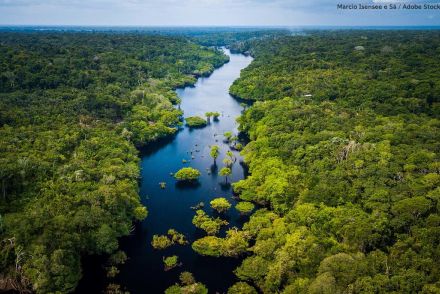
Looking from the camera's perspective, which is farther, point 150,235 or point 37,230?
point 150,235

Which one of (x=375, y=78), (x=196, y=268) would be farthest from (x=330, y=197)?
(x=375, y=78)

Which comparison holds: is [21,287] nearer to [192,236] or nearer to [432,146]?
[192,236]

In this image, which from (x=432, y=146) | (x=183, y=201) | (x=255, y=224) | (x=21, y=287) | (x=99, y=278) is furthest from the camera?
(x=183, y=201)

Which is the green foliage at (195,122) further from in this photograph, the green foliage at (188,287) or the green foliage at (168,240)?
the green foliage at (188,287)

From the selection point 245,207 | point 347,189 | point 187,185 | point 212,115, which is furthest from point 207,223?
point 212,115

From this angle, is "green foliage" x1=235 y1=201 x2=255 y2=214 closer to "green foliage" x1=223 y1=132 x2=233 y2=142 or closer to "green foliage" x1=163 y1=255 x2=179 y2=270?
"green foliage" x1=163 y1=255 x2=179 y2=270

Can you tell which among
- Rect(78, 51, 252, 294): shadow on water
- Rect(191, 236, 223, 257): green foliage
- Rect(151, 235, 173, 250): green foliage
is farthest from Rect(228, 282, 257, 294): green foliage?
Rect(151, 235, 173, 250): green foliage

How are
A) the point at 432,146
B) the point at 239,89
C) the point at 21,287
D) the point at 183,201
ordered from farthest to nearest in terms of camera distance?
the point at 239,89 < the point at 183,201 < the point at 432,146 < the point at 21,287

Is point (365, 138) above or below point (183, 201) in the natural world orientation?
above
